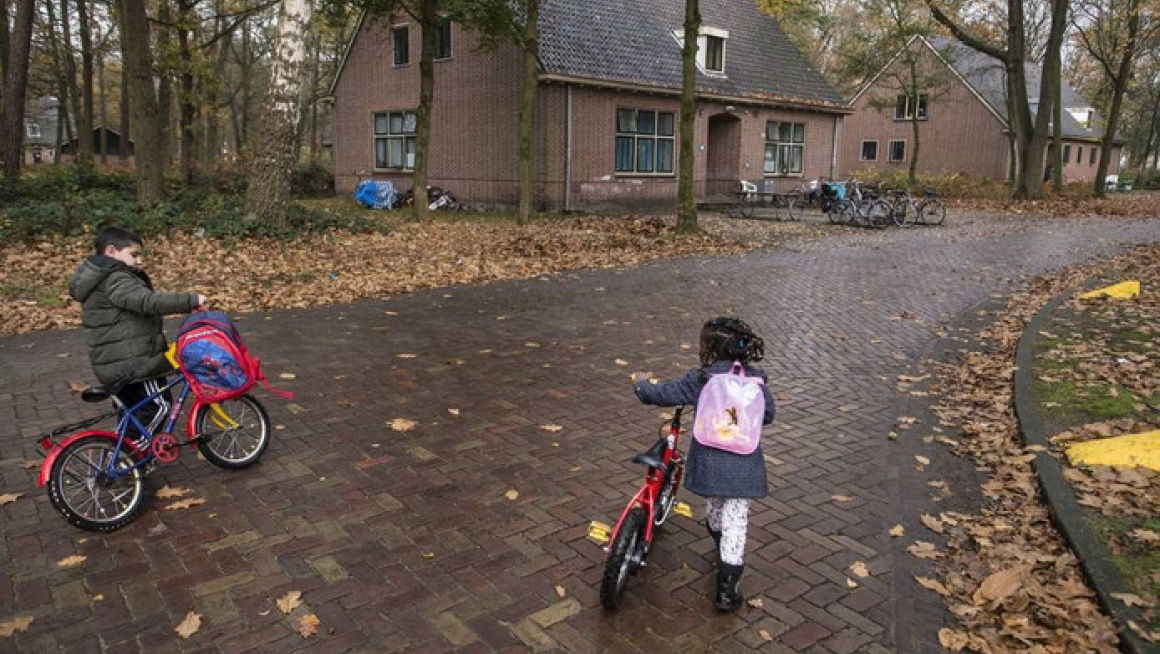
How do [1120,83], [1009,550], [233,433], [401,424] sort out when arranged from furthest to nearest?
[1120,83] → [401,424] → [233,433] → [1009,550]

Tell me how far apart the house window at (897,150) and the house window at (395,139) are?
31707 millimetres

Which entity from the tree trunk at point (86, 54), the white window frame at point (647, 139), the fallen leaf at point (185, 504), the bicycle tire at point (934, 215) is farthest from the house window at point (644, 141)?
the fallen leaf at point (185, 504)

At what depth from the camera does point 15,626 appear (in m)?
3.41

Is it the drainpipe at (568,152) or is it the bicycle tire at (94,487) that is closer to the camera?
the bicycle tire at (94,487)

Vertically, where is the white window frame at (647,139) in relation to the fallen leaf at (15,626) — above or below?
above

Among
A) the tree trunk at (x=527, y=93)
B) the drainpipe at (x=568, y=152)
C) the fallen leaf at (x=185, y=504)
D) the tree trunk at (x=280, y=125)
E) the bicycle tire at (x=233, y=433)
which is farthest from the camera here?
the drainpipe at (x=568, y=152)

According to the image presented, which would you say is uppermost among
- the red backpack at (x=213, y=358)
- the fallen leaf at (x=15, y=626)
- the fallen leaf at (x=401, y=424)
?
the red backpack at (x=213, y=358)

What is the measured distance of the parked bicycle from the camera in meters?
4.20

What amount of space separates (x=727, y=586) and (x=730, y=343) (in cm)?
111

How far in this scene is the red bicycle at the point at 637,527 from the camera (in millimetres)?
3543

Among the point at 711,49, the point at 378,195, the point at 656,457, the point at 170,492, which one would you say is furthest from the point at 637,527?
the point at 711,49

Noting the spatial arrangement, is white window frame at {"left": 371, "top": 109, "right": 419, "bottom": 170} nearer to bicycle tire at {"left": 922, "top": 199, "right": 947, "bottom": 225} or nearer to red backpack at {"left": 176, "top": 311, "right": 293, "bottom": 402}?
bicycle tire at {"left": 922, "top": 199, "right": 947, "bottom": 225}

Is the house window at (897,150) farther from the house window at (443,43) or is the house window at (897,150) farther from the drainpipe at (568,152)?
the house window at (443,43)

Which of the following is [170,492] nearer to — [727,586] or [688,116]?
[727,586]
